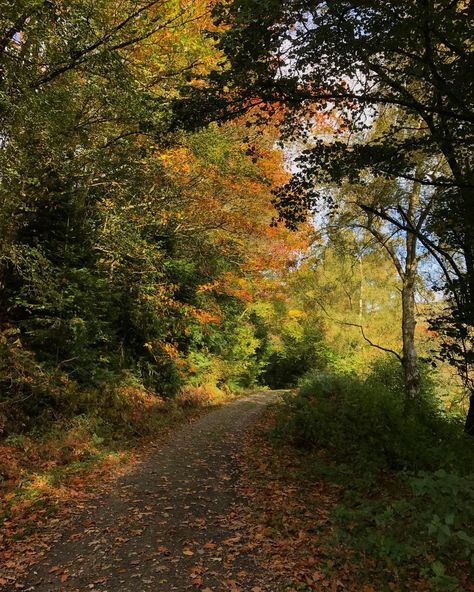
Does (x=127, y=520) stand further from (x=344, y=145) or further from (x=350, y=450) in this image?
(x=344, y=145)

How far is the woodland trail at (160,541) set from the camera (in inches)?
175

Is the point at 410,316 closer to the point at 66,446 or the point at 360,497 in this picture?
the point at 360,497

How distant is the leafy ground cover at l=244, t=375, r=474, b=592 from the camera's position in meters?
4.36

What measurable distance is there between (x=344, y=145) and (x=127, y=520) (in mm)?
6604

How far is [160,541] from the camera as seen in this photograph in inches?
209

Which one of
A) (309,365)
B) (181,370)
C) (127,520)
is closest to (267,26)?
(127,520)

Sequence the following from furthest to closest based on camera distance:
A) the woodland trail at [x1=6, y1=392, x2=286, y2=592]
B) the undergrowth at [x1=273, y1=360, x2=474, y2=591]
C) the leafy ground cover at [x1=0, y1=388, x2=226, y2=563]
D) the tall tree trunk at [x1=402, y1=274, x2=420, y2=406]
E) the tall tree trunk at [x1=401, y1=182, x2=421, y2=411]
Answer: the tall tree trunk at [x1=402, y1=274, x2=420, y2=406] < the tall tree trunk at [x1=401, y1=182, x2=421, y2=411] < the leafy ground cover at [x1=0, y1=388, x2=226, y2=563] < the woodland trail at [x1=6, y1=392, x2=286, y2=592] < the undergrowth at [x1=273, y1=360, x2=474, y2=591]

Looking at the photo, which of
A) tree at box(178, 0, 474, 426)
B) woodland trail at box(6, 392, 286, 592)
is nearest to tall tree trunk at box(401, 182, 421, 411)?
tree at box(178, 0, 474, 426)

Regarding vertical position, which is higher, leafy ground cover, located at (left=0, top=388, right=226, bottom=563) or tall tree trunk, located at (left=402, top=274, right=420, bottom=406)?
tall tree trunk, located at (left=402, top=274, right=420, bottom=406)

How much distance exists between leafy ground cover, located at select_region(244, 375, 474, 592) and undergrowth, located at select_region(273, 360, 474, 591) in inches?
0.6

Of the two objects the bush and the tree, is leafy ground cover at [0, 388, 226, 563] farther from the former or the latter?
the tree

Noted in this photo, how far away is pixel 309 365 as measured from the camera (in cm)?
3184

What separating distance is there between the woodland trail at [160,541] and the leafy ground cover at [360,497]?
0.40 meters

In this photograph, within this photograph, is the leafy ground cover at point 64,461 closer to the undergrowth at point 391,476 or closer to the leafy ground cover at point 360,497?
the leafy ground cover at point 360,497
